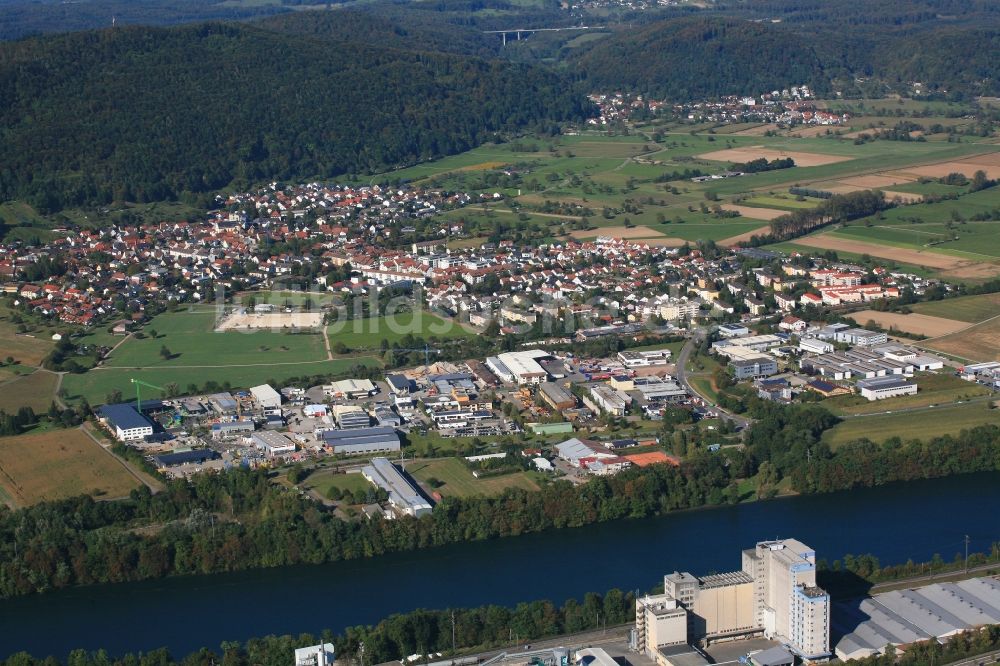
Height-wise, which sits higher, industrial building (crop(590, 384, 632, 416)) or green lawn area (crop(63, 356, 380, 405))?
industrial building (crop(590, 384, 632, 416))

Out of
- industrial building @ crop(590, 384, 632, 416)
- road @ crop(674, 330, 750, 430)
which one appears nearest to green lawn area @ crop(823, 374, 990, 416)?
road @ crop(674, 330, 750, 430)

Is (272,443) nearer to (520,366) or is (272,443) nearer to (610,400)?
(520,366)

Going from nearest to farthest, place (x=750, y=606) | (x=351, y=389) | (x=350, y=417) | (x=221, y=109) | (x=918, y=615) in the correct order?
(x=750, y=606) < (x=918, y=615) < (x=350, y=417) < (x=351, y=389) < (x=221, y=109)

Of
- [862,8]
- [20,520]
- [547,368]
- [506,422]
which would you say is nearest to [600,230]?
[547,368]

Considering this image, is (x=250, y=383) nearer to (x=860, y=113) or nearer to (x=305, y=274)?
(x=305, y=274)

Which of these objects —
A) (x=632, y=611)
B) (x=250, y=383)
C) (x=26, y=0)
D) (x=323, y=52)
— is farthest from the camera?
(x=26, y=0)

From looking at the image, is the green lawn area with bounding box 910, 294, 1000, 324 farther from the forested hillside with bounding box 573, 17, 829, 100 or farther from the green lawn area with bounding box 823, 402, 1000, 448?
the forested hillside with bounding box 573, 17, 829, 100

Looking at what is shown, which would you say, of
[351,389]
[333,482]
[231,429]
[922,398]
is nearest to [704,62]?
[922,398]
